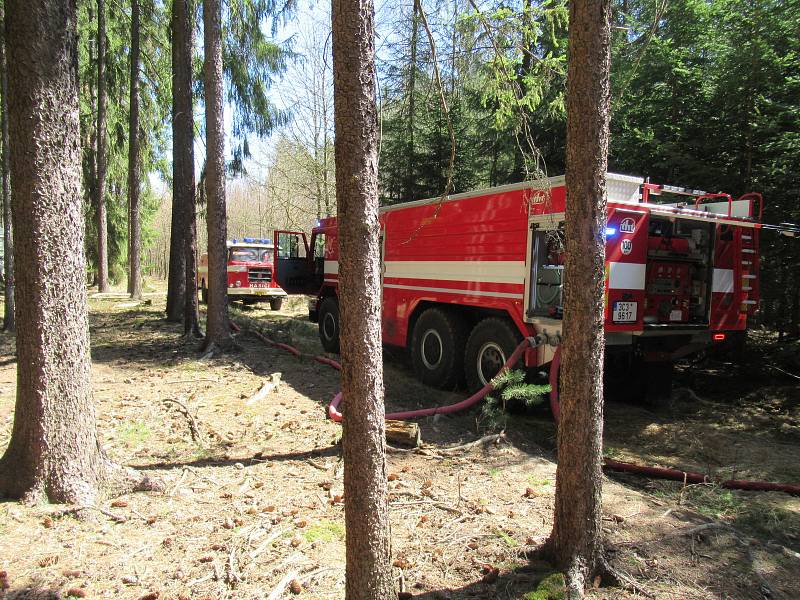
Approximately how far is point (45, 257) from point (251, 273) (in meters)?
15.0

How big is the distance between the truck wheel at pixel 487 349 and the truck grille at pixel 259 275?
12219mm

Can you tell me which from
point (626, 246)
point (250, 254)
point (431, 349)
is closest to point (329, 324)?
point (431, 349)

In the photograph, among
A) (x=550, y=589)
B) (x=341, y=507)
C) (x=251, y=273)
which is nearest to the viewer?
(x=550, y=589)

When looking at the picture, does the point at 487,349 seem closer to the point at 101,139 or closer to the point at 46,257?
the point at 46,257

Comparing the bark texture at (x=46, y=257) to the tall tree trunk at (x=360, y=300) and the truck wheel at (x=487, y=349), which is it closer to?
the tall tree trunk at (x=360, y=300)

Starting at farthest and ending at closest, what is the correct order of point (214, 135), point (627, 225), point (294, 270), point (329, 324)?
point (294, 270), point (329, 324), point (214, 135), point (627, 225)

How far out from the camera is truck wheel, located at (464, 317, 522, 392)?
23.5 feet

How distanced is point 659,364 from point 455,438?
4.04m

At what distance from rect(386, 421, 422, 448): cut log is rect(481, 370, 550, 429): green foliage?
0.97 meters

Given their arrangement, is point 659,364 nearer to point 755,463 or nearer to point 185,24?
point 755,463

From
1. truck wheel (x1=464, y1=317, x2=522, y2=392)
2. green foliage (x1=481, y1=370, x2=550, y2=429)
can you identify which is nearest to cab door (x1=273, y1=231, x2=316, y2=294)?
truck wheel (x1=464, y1=317, x2=522, y2=392)

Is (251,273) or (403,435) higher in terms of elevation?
(251,273)

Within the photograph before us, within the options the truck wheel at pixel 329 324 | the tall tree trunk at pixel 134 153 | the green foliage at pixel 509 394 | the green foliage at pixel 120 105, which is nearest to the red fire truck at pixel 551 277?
the green foliage at pixel 509 394

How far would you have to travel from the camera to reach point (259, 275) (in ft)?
61.2
